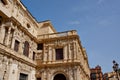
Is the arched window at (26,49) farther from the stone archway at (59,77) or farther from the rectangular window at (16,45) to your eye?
the stone archway at (59,77)

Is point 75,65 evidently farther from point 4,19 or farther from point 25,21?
point 4,19

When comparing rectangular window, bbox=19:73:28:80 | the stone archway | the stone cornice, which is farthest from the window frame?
rectangular window, bbox=19:73:28:80

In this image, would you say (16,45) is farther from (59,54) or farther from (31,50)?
(59,54)

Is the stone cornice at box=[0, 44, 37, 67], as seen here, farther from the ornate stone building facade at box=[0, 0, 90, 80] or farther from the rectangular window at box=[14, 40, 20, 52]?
the rectangular window at box=[14, 40, 20, 52]

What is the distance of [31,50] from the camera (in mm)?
18391

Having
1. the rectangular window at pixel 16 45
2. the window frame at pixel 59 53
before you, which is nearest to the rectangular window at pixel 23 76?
the rectangular window at pixel 16 45

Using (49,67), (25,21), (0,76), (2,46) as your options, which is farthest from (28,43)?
(0,76)

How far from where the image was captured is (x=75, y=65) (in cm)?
1706

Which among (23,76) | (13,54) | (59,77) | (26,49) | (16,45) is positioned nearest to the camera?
(13,54)

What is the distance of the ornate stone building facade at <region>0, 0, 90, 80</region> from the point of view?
45.0 feet

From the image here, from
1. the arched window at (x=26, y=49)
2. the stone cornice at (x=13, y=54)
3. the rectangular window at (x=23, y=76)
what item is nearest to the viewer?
the stone cornice at (x=13, y=54)

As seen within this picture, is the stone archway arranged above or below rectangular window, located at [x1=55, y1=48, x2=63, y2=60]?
below

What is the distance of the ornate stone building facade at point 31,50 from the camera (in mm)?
13711

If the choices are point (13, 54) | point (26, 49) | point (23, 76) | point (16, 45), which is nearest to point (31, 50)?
point (26, 49)
